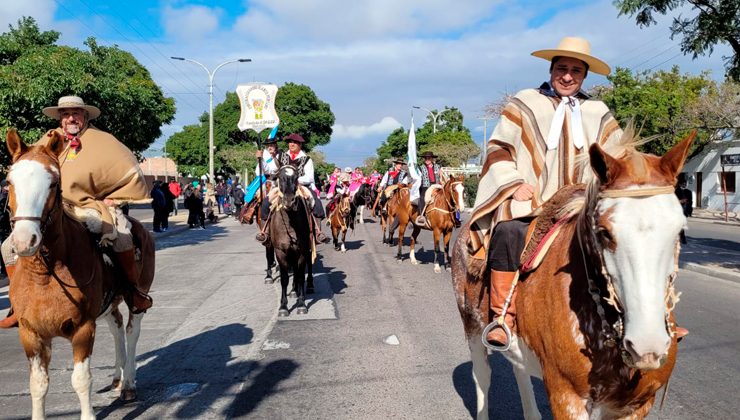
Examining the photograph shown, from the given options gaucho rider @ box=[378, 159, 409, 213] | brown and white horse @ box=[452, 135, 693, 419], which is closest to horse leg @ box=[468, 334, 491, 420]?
brown and white horse @ box=[452, 135, 693, 419]

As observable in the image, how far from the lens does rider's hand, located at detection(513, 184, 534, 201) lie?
3.50 meters

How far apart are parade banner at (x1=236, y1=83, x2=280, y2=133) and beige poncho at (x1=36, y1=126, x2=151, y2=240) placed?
12.6 metres

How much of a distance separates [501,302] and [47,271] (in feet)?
9.83

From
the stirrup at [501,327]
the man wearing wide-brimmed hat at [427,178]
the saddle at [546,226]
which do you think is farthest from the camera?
the man wearing wide-brimmed hat at [427,178]

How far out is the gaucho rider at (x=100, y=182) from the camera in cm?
479

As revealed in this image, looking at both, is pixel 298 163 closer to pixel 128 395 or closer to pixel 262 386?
pixel 262 386

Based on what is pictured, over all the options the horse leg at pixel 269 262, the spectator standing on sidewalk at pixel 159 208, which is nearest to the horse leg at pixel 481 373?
the horse leg at pixel 269 262

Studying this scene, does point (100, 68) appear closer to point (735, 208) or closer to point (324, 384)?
point (324, 384)

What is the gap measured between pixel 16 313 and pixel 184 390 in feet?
5.77

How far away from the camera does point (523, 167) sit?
3.87 meters

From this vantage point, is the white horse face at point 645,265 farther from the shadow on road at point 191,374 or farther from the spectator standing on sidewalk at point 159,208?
the spectator standing on sidewalk at point 159,208

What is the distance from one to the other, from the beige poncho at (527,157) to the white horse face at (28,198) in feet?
8.84

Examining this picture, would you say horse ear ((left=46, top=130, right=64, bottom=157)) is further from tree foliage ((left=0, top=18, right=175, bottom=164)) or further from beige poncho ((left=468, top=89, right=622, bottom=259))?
tree foliage ((left=0, top=18, right=175, bottom=164))

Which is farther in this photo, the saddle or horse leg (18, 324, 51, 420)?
horse leg (18, 324, 51, 420)
